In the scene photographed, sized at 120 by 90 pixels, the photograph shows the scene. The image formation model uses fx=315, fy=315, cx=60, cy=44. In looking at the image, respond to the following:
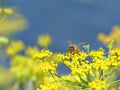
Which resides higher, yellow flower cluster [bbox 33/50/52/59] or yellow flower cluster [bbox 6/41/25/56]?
yellow flower cluster [bbox 33/50/52/59]

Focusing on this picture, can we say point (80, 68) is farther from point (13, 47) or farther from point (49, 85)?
point (13, 47)

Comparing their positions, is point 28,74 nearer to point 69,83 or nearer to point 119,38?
point 69,83

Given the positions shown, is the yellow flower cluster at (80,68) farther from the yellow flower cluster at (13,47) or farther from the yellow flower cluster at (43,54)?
the yellow flower cluster at (13,47)

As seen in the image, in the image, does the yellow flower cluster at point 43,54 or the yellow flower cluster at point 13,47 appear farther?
the yellow flower cluster at point 43,54

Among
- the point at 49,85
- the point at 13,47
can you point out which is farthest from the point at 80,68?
the point at 13,47

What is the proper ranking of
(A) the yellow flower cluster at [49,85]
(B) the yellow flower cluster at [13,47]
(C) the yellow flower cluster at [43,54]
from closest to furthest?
1. (B) the yellow flower cluster at [13,47]
2. (A) the yellow flower cluster at [49,85]
3. (C) the yellow flower cluster at [43,54]

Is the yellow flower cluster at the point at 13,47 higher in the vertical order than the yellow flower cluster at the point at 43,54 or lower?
lower

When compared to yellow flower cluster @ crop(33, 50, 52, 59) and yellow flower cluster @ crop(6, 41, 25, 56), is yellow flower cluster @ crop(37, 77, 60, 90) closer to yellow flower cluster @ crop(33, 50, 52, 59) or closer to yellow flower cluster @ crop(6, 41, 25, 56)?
yellow flower cluster @ crop(33, 50, 52, 59)

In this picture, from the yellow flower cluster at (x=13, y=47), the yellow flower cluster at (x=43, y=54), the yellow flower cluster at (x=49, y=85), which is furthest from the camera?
the yellow flower cluster at (x=43, y=54)

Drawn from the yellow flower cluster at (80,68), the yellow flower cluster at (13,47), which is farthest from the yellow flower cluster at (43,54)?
the yellow flower cluster at (13,47)

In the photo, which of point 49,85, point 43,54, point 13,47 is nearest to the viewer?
point 13,47

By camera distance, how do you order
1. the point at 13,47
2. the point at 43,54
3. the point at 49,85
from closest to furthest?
the point at 13,47 → the point at 49,85 → the point at 43,54

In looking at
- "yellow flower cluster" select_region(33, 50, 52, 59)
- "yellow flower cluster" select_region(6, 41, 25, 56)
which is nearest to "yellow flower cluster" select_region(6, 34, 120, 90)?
"yellow flower cluster" select_region(33, 50, 52, 59)
